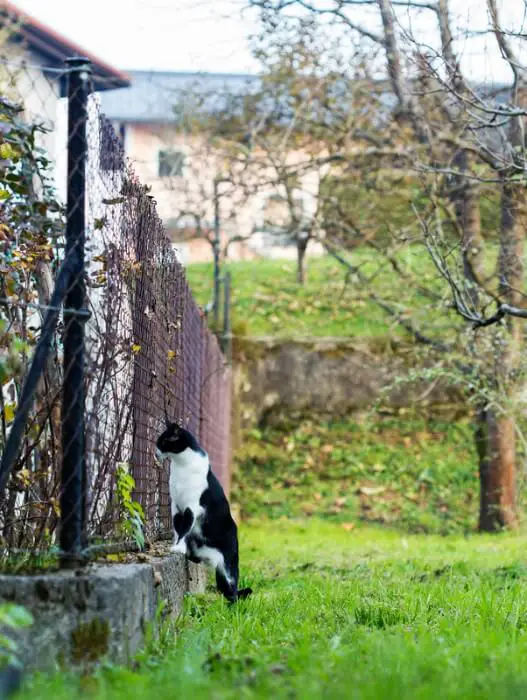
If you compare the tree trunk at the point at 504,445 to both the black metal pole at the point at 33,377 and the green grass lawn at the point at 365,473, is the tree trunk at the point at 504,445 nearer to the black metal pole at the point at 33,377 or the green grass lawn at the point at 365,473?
the green grass lawn at the point at 365,473

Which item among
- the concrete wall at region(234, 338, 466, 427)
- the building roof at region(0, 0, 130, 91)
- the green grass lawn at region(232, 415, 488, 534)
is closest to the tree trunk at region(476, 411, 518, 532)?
the green grass lawn at region(232, 415, 488, 534)

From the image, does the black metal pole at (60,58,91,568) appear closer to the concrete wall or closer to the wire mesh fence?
the wire mesh fence

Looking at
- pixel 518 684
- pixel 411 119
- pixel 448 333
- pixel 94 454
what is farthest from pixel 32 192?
pixel 448 333

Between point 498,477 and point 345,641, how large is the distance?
888cm

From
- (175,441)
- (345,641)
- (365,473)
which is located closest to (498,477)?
(365,473)

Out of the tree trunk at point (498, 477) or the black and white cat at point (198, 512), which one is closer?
the black and white cat at point (198, 512)

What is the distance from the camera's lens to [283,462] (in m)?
14.7

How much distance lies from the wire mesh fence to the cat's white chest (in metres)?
0.19

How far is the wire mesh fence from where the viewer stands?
13.3ft

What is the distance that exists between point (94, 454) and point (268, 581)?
10.3 feet

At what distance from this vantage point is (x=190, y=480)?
5.72 m

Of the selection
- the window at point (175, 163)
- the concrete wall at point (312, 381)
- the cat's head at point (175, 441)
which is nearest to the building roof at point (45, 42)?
the window at point (175, 163)

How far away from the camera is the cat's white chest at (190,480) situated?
571cm

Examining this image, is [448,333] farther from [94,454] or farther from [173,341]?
[94,454]
